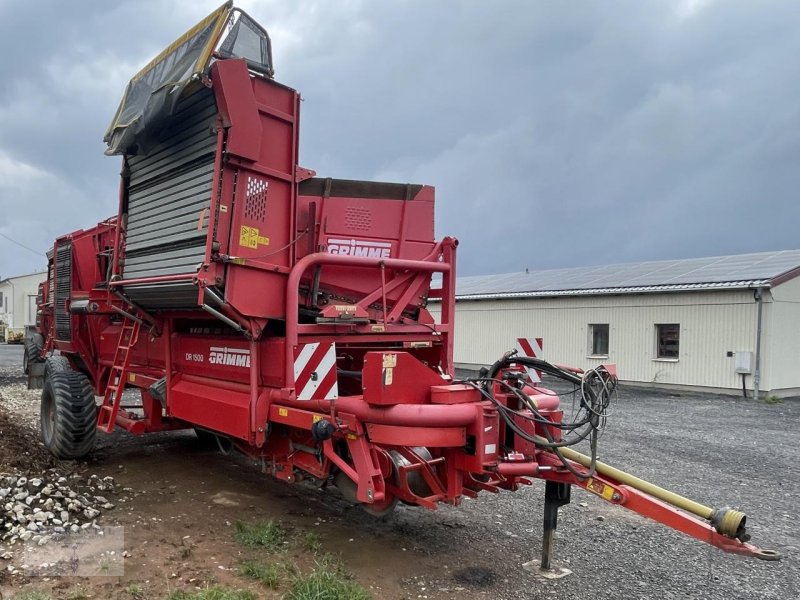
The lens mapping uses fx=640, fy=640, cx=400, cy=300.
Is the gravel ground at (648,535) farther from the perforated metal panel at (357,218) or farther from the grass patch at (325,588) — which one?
the perforated metal panel at (357,218)

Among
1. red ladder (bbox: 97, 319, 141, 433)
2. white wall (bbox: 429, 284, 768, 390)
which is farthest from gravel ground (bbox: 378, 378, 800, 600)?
white wall (bbox: 429, 284, 768, 390)

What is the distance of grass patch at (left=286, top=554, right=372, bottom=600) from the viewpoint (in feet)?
11.7

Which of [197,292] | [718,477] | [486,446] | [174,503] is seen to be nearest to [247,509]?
[174,503]

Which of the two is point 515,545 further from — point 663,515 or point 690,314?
point 690,314

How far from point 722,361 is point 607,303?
11.8ft

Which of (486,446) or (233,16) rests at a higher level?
(233,16)

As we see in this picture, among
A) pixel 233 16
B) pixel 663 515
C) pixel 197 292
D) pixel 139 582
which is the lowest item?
pixel 139 582

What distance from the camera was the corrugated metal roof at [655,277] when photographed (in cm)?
1617

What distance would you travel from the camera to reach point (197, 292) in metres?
4.50

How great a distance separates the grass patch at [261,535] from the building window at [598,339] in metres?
15.7

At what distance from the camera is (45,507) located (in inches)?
187

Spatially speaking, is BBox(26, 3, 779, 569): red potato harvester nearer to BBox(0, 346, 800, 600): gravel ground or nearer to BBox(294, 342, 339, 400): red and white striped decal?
BBox(294, 342, 339, 400): red and white striped decal

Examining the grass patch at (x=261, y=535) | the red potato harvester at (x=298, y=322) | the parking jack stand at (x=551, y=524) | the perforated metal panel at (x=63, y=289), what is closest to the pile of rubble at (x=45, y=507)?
the red potato harvester at (x=298, y=322)

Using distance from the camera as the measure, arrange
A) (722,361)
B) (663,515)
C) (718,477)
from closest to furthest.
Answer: (663,515) < (718,477) < (722,361)
